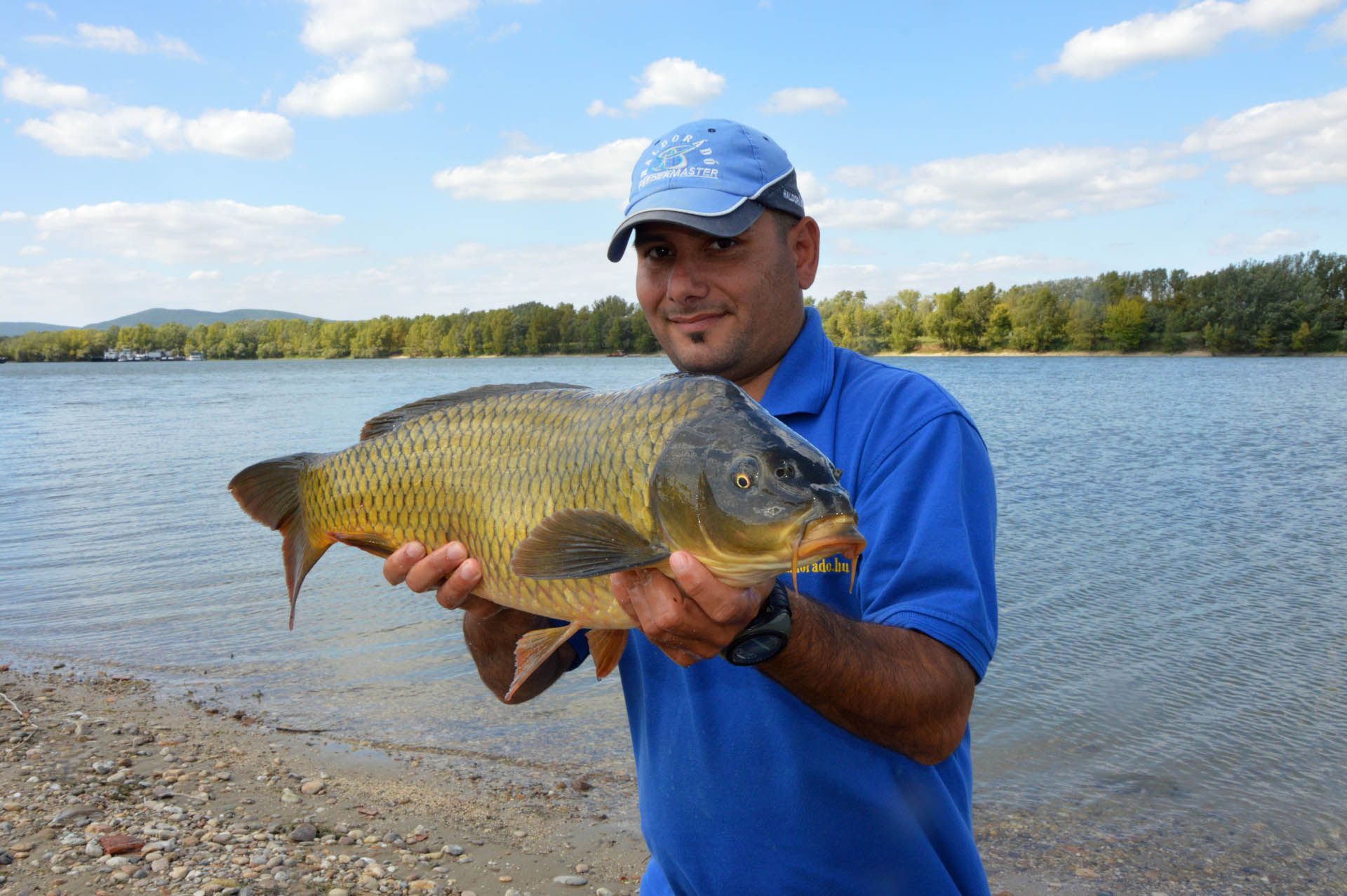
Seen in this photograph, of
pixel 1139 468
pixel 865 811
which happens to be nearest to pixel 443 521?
pixel 865 811

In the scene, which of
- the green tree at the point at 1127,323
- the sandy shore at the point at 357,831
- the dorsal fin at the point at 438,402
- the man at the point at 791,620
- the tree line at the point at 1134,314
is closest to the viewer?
the man at the point at 791,620

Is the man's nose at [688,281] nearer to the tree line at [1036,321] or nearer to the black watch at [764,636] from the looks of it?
the black watch at [764,636]

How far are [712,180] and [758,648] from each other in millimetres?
1252

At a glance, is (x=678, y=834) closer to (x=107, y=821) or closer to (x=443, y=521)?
(x=443, y=521)

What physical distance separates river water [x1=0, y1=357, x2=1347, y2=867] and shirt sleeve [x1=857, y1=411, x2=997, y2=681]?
468 cm

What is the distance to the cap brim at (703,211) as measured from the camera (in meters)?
2.37

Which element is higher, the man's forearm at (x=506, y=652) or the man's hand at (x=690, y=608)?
the man's hand at (x=690, y=608)

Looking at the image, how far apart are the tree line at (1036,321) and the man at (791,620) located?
6553cm

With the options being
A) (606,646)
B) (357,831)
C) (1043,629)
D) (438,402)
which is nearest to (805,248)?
(438,402)

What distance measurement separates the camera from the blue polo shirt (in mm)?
1884

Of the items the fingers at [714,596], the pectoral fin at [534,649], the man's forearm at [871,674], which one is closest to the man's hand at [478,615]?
the pectoral fin at [534,649]

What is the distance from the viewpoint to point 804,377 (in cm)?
239

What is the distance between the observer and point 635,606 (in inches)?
71.4

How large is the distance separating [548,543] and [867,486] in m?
0.71
